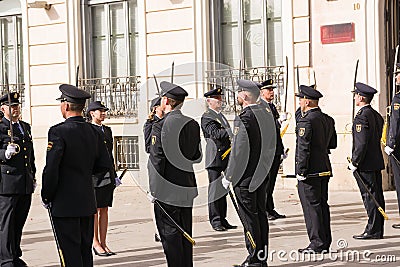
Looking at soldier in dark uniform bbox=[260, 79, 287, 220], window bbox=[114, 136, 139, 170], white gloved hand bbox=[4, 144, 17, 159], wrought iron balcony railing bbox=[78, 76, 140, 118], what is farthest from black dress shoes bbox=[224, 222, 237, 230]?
wrought iron balcony railing bbox=[78, 76, 140, 118]

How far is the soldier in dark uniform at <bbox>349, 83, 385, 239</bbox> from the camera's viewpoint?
1016cm

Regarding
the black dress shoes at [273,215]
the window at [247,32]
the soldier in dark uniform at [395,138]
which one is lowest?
the black dress shoes at [273,215]

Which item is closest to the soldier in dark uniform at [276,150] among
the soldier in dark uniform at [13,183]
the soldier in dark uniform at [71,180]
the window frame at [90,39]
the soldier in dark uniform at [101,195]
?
the soldier in dark uniform at [101,195]

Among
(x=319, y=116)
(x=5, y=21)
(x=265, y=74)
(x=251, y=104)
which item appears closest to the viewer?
(x=251, y=104)

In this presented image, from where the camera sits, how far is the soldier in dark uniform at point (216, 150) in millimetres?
11164

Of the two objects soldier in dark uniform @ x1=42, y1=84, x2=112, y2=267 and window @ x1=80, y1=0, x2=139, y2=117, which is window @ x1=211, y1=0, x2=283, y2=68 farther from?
soldier in dark uniform @ x1=42, y1=84, x2=112, y2=267

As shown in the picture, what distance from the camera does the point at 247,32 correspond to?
55.5ft

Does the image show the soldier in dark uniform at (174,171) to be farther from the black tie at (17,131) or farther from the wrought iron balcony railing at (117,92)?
the wrought iron balcony railing at (117,92)

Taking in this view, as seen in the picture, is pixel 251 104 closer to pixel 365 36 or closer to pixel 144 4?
pixel 365 36

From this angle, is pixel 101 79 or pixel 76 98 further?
pixel 101 79

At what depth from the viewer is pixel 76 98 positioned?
7.23 meters

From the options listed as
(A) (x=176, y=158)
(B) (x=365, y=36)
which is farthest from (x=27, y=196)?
(B) (x=365, y=36)

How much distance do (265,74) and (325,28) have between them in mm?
1799

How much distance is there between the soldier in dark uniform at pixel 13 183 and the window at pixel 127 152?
29.3 feet
